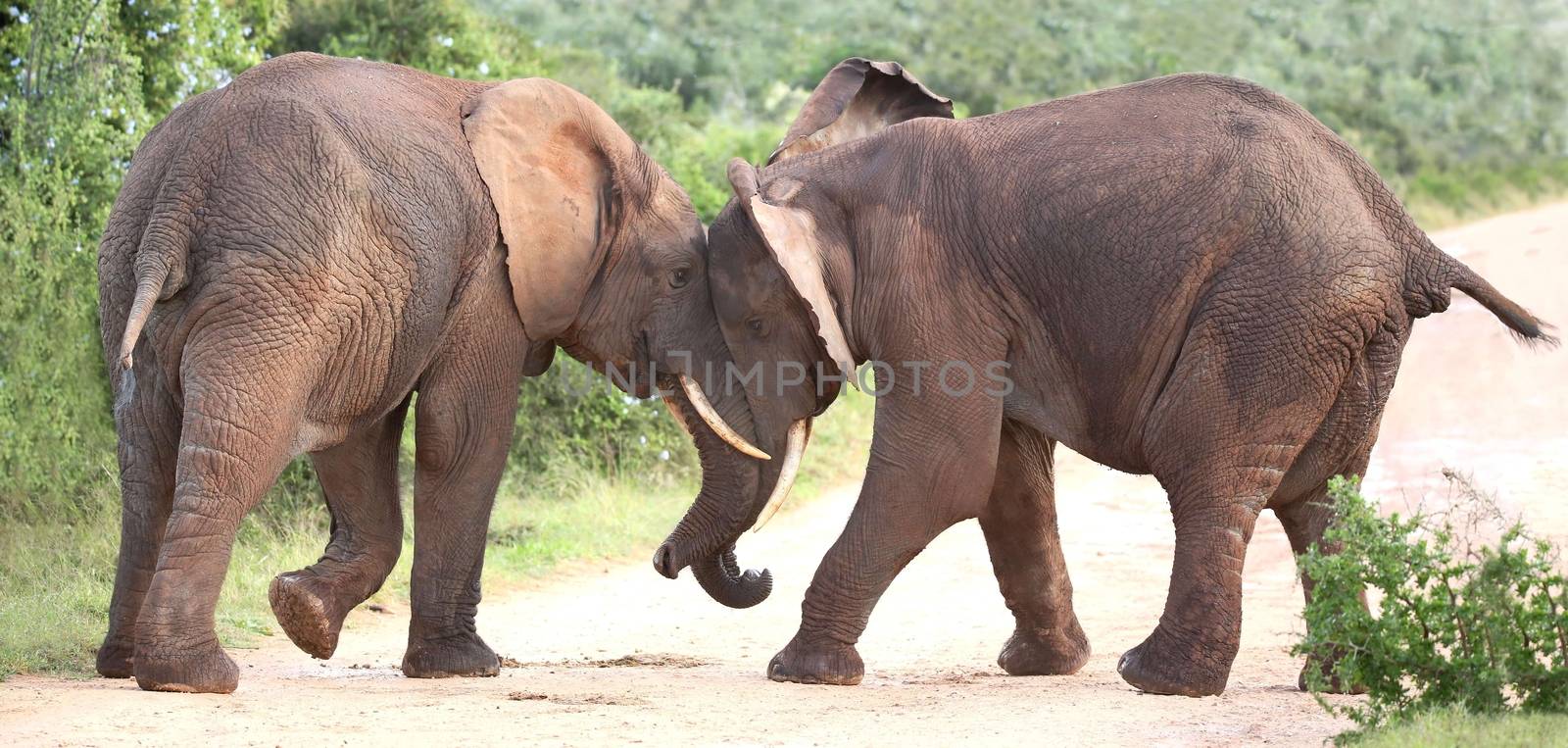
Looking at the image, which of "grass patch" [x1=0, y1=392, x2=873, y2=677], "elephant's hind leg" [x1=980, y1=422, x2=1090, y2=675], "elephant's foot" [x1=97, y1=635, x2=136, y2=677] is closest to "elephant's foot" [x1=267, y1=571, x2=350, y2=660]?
"elephant's foot" [x1=97, y1=635, x2=136, y2=677]

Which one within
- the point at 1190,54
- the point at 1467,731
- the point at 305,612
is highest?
the point at 1190,54

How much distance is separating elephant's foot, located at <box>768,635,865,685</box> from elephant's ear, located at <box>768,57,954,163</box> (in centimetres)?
221

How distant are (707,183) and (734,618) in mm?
6502

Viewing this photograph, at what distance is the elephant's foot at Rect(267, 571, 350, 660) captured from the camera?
278 inches

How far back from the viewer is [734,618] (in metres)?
10.0

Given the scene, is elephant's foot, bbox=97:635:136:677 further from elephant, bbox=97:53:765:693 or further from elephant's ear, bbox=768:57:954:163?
elephant's ear, bbox=768:57:954:163

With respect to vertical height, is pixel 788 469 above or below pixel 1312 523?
above

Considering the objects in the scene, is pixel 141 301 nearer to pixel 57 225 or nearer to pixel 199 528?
pixel 199 528

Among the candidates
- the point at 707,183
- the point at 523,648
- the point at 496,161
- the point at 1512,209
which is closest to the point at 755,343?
the point at 496,161

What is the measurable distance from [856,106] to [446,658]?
124 inches

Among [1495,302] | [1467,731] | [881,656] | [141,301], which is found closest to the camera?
[1467,731]

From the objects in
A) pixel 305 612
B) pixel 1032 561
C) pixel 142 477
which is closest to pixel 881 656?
pixel 1032 561

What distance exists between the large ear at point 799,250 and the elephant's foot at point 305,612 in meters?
2.14

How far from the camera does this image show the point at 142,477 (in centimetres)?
679
